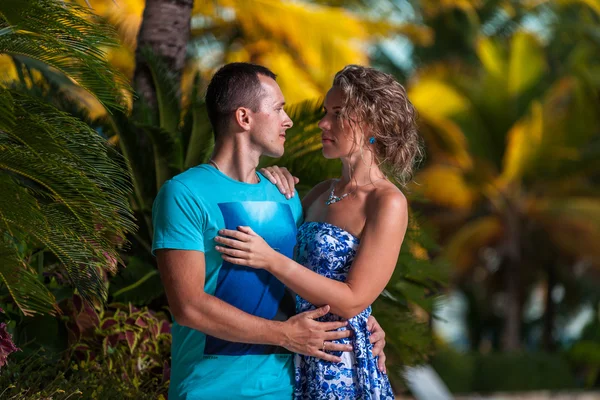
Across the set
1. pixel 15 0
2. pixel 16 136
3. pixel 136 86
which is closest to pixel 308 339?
pixel 16 136

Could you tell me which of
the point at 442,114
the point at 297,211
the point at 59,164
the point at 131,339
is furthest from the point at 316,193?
the point at 442,114

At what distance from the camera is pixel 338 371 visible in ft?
10.5

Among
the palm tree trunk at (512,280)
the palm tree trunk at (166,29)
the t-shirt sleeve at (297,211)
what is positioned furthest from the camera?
the palm tree trunk at (512,280)

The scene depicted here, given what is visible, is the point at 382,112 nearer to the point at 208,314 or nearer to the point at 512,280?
the point at 208,314

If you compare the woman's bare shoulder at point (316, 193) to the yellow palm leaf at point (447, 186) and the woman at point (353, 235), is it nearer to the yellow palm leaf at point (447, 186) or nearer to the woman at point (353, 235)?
the woman at point (353, 235)

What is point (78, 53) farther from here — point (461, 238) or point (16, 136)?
point (461, 238)

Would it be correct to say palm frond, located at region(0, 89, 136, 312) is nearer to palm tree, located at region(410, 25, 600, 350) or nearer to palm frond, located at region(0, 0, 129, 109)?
palm frond, located at region(0, 0, 129, 109)

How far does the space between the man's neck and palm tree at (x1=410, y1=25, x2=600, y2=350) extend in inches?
732

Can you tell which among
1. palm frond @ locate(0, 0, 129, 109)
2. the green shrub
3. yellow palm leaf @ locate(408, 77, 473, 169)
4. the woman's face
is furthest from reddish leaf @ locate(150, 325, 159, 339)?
yellow palm leaf @ locate(408, 77, 473, 169)

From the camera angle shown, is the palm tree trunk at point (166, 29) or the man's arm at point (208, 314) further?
the palm tree trunk at point (166, 29)

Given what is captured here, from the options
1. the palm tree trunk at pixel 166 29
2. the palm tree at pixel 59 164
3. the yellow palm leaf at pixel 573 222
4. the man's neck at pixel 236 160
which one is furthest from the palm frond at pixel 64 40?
the yellow palm leaf at pixel 573 222

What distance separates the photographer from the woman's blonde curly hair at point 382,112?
3273 millimetres

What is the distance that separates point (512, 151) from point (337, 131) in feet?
65.5

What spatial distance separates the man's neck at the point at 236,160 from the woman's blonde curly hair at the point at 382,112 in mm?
359
